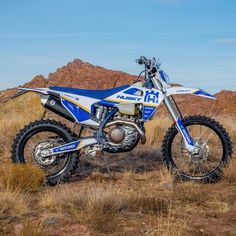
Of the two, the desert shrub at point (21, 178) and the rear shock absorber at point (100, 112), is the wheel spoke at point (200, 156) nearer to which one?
the rear shock absorber at point (100, 112)

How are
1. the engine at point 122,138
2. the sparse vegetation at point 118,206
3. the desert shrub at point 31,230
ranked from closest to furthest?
the desert shrub at point 31,230 → the sparse vegetation at point 118,206 → the engine at point 122,138

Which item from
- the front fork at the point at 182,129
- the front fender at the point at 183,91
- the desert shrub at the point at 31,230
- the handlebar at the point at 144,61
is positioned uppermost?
the handlebar at the point at 144,61

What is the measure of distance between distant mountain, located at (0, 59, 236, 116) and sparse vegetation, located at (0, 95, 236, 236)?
13786 mm

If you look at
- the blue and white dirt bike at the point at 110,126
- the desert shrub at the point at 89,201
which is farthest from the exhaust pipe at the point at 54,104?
the desert shrub at the point at 89,201

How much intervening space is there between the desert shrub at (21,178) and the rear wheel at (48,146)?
457 millimetres

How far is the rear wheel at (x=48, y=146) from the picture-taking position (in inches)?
310

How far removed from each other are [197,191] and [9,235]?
2.99 meters

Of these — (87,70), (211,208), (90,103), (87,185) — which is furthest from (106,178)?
(87,70)

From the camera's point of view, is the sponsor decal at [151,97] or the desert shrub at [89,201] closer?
the desert shrub at [89,201]

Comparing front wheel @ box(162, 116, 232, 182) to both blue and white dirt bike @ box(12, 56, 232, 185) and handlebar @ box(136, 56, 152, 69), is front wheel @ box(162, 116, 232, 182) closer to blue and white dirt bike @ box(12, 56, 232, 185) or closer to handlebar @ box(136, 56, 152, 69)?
blue and white dirt bike @ box(12, 56, 232, 185)

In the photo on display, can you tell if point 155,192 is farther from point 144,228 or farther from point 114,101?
point 144,228

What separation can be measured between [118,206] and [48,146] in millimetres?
2298

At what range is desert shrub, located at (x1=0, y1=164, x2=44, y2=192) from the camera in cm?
714

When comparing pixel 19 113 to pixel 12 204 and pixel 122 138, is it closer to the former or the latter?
pixel 122 138
